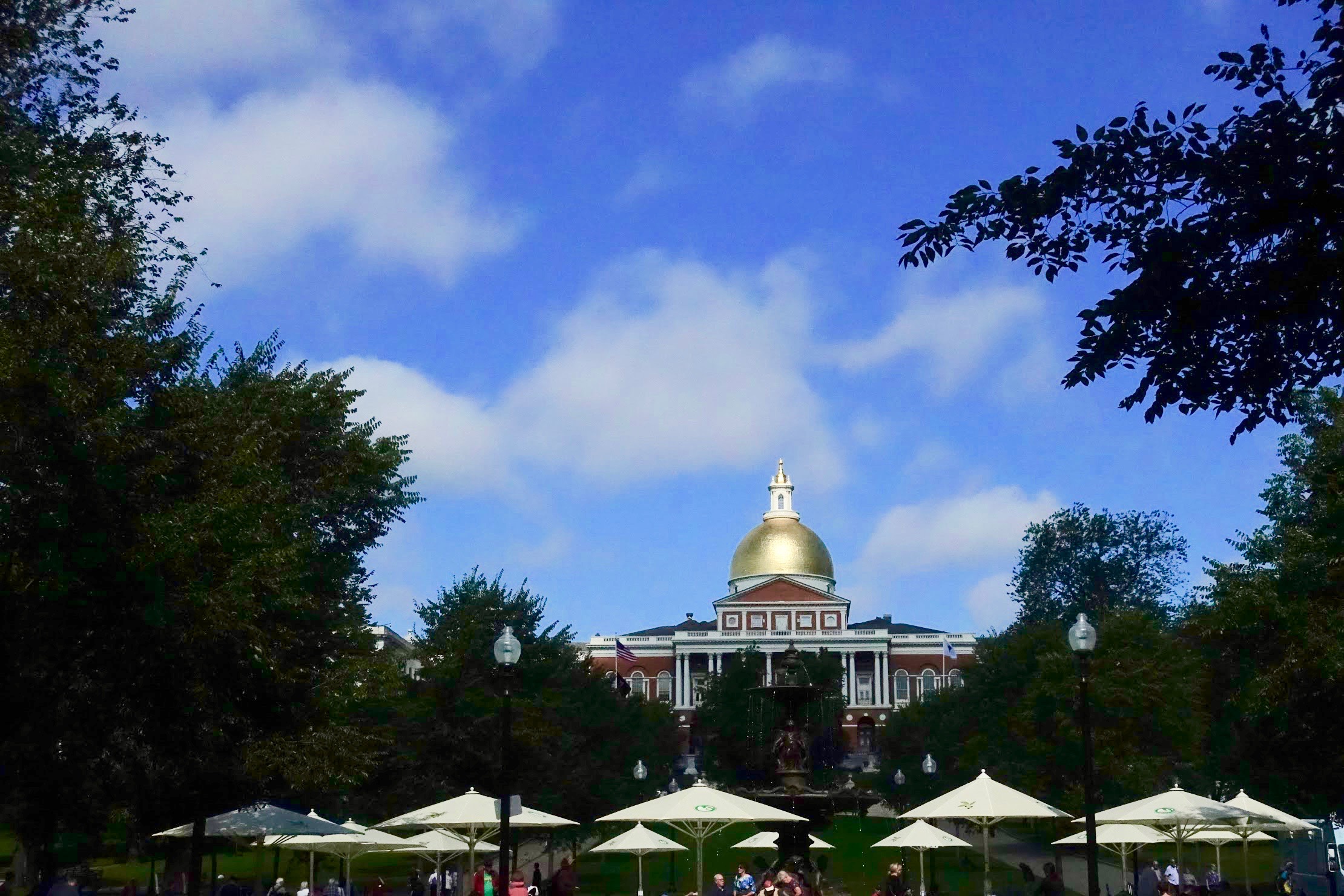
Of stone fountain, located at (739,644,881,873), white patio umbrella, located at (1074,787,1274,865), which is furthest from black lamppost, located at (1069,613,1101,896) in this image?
stone fountain, located at (739,644,881,873)

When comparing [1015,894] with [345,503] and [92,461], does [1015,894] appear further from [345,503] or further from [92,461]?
[92,461]

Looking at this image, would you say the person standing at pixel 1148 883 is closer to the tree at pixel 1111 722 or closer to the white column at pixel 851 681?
the tree at pixel 1111 722

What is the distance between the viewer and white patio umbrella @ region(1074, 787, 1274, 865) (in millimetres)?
27391

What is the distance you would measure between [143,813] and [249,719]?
6.80 m

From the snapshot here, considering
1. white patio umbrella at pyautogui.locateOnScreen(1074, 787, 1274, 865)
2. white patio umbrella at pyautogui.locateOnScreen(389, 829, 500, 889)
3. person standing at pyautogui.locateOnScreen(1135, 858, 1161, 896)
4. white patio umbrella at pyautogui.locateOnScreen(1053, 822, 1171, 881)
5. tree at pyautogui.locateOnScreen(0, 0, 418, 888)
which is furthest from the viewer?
white patio umbrella at pyautogui.locateOnScreen(389, 829, 500, 889)

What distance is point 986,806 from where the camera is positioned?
27.8 metres

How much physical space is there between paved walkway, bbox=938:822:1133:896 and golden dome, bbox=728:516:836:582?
65.1m

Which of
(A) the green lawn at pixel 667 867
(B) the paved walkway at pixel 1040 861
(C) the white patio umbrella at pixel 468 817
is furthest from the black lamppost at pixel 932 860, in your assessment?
(C) the white patio umbrella at pixel 468 817

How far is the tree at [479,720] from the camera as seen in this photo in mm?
43906

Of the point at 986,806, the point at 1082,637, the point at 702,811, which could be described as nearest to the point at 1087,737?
→ the point at 1082,637

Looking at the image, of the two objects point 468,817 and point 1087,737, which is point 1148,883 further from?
point 468,817

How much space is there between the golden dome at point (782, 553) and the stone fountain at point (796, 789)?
103 meters

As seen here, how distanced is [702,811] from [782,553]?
10890cm

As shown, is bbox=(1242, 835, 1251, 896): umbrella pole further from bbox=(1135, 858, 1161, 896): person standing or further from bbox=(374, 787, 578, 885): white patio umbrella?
bbox=(374, 787, 578, 885): white patio umbrella
